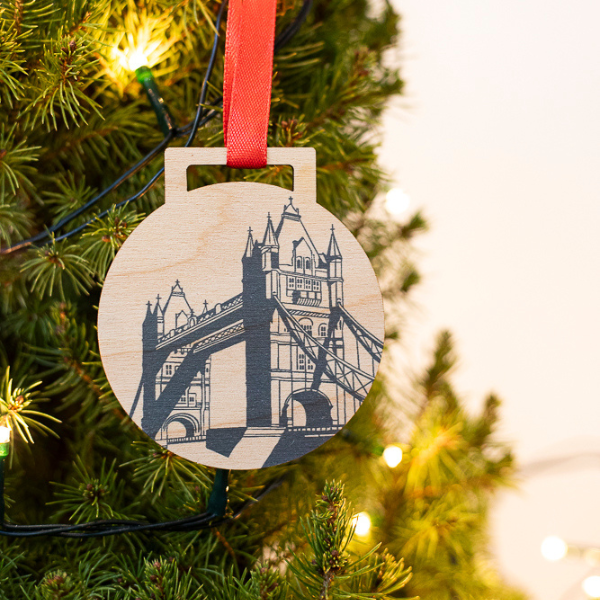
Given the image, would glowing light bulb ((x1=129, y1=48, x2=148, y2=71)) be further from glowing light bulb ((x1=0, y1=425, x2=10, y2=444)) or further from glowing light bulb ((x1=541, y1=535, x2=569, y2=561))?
glowing light bulb ((x1=541, y1=535, x2=569, y2=561))

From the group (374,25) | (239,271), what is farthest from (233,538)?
(374,25)

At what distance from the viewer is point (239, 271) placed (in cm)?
35

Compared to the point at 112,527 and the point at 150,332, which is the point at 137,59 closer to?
the point at 150,332

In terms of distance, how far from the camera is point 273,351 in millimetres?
344

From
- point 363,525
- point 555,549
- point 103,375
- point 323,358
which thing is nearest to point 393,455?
point 363,525

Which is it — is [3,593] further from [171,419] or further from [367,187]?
[367,187]

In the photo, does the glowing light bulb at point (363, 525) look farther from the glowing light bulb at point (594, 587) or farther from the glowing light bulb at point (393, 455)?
the glowing light bulb at point (594, 587)

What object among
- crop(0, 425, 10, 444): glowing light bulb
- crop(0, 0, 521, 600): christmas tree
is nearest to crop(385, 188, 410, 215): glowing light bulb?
crop(0, 0, 521, 600): christmas tree

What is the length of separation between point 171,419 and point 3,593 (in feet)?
0.66

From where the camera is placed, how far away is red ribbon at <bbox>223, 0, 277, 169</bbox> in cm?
35

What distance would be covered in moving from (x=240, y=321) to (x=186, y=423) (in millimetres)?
82

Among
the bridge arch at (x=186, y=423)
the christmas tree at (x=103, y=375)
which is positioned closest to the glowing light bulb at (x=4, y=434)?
the christmas tree at (x=103, y=375)

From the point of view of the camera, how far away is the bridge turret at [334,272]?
35 centimetres

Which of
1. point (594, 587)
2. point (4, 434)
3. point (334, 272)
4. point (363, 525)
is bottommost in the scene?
point (594, 587)
